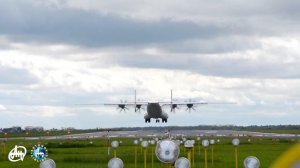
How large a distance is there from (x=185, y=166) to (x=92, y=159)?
31639 mm

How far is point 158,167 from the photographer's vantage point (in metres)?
Answer: 39.5

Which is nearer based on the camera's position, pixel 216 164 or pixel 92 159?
pixel 216 164

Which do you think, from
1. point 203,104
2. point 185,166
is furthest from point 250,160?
point 203,104

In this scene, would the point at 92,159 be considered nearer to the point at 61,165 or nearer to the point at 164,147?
the point at 61,165

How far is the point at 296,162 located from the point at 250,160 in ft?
49.1

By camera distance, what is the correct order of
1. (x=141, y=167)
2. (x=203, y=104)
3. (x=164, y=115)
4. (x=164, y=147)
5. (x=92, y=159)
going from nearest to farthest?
1. (x=164, y=147)
2. (x=141, y=167)
3. (x=92, y=159)
4. (x=164, y=115)
5. (x=203, y=104)

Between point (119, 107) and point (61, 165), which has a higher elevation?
point (119, 107)

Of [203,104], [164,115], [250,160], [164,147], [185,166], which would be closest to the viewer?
[164,147]

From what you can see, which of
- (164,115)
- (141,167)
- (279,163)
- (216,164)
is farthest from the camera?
(164,115)

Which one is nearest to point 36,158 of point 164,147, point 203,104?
point 164,147

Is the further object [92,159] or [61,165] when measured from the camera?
[92,159]

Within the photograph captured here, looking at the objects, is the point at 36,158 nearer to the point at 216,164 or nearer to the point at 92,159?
the point at 92,159

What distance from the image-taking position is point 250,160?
1716 centimetres

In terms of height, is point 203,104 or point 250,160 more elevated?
point 203,104
